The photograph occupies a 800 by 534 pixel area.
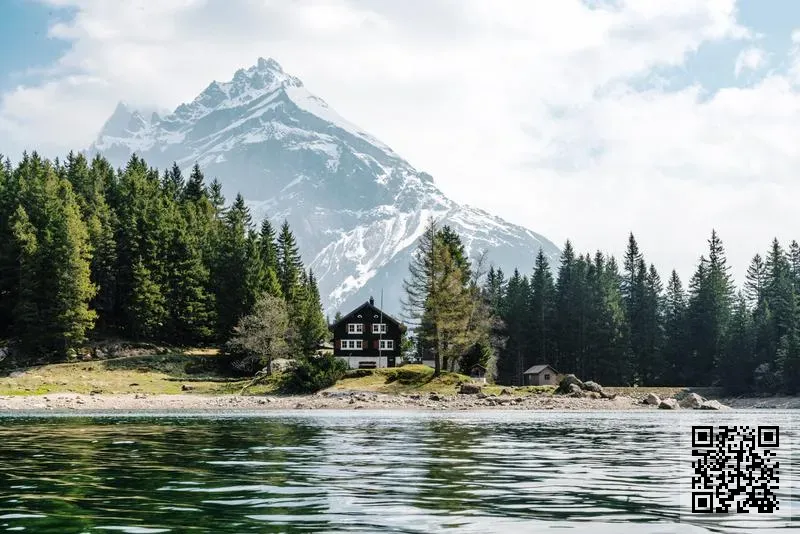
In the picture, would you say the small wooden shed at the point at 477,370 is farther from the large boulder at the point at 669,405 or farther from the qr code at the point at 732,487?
the qr code at the point at 732,487

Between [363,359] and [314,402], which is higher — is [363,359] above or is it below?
above

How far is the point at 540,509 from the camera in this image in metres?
14.4

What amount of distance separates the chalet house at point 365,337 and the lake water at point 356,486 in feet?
297

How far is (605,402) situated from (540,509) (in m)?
72.0

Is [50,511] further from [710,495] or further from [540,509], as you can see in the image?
[710,495]

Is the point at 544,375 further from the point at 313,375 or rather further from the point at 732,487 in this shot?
the point at 732,487

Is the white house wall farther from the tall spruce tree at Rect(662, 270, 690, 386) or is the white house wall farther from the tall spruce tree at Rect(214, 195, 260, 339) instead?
the tall spruce tree at Rect(662, 270, 690, 386)

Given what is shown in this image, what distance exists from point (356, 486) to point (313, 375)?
74735 millimetres

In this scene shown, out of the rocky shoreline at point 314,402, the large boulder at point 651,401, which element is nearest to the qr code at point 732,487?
the rocky shoreline at point 314,402

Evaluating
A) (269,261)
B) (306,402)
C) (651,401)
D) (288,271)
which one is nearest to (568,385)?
(651,401)

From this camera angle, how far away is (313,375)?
300 feet

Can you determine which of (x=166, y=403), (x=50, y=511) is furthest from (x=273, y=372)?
(x=50, y=511)

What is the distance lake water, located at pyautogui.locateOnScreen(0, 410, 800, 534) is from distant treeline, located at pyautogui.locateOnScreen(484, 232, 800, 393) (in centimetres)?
9743

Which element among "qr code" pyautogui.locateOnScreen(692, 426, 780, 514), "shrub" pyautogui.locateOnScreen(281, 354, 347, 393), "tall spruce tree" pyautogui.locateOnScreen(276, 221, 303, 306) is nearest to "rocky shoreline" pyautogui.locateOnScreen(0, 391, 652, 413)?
"shrub" pyautogui.locateOnScreen(281, 354, 347, 393)
